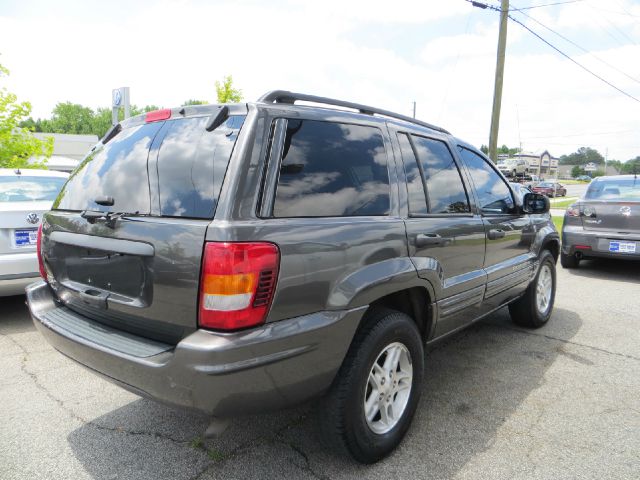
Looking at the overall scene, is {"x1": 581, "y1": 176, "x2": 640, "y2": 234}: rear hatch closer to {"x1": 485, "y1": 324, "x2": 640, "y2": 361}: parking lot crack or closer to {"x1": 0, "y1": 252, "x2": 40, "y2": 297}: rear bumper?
{"x1": 485, "y1": 324, "x2": 640, "y2": 361}: parking lot crack

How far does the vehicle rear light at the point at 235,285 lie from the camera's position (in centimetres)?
182

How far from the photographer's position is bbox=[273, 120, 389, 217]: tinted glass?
2094 millimetres

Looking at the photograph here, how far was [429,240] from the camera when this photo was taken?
2.71 meters

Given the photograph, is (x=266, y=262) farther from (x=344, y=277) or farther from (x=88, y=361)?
(x=88, y=361)

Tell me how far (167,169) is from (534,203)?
327 centimetres

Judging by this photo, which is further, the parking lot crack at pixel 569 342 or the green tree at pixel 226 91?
the green tree at pixel 226 91

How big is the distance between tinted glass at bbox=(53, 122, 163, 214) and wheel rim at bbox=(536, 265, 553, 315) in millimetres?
3837

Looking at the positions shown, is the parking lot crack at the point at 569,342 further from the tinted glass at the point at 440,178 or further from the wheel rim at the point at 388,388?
the wheel rim at the point at 388,388

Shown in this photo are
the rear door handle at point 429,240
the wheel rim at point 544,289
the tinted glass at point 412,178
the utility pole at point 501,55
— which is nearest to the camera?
the rear door handle at point 429,240

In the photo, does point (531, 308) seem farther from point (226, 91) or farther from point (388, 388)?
point (226, 91)

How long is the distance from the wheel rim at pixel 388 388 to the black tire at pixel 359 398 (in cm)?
3

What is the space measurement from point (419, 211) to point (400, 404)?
3.66ft

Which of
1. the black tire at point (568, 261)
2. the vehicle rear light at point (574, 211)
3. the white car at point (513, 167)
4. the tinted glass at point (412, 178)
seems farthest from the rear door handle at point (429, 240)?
the white car at point (513, 167)

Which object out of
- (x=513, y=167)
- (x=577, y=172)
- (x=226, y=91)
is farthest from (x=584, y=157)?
(x=226, y=91)
